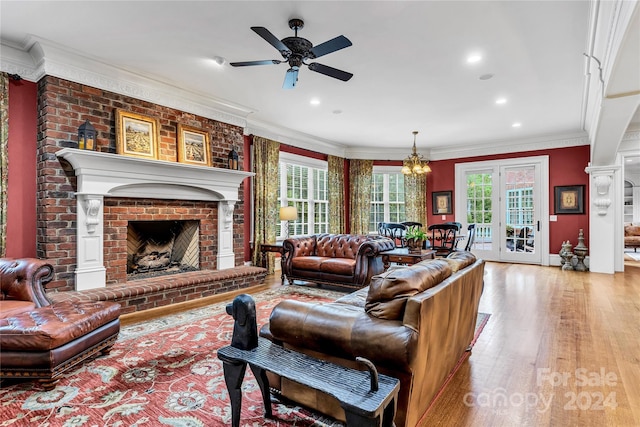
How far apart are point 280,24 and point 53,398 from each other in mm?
3260

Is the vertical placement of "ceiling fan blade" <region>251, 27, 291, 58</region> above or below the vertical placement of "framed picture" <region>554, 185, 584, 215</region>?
above

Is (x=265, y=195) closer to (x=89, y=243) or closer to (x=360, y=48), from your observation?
(x=89, y=243)

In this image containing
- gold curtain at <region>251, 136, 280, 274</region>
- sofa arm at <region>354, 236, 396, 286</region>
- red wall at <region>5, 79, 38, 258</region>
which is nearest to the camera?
red wall at <region>5, 79, 38, 258</region>

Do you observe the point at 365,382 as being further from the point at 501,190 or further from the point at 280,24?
the point at 501,190

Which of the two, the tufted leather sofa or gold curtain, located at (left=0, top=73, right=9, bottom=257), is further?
the tufted leather sofa

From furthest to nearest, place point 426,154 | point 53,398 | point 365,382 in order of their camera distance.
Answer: point 426,154
point 53,398
point 365,382

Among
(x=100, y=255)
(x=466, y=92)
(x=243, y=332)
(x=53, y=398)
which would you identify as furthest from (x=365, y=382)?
(x=466, y=92)

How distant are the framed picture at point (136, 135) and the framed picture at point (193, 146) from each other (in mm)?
338

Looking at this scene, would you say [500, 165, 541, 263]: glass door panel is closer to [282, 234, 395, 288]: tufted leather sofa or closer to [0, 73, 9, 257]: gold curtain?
[282, 234, 395, 288]: tufted leather sofa

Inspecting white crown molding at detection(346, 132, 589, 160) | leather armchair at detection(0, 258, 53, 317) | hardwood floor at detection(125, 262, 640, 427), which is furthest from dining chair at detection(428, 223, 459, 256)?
leather armchair at detection(0, 258, 53, 317)

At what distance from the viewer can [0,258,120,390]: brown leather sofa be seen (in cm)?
213

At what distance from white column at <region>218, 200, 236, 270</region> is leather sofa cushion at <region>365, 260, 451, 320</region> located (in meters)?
3.88

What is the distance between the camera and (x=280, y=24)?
305 cm

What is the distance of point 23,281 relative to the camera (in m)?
2.85
